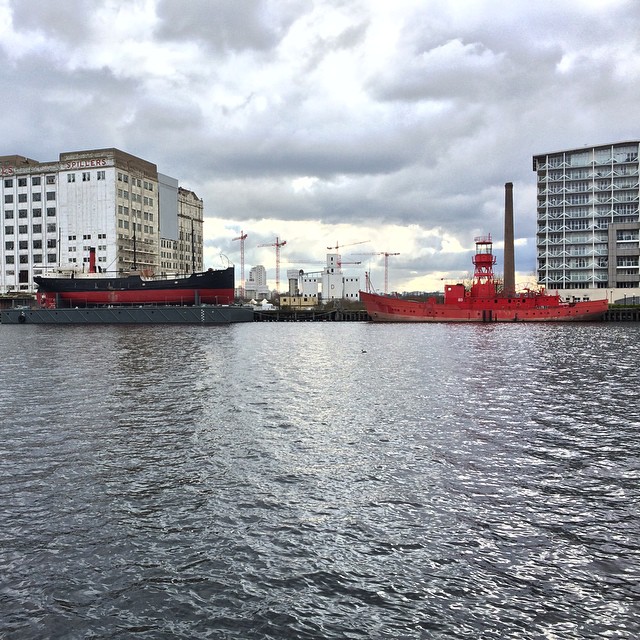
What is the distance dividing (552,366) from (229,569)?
27.9 meters

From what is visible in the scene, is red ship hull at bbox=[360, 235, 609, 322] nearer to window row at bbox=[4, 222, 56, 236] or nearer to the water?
the water

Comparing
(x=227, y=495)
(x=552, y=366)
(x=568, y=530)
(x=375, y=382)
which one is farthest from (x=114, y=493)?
(x=552, y=366)

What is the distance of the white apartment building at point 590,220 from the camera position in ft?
402

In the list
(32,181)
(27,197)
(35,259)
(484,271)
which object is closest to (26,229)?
(27,197)

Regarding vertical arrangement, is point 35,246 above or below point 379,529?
above

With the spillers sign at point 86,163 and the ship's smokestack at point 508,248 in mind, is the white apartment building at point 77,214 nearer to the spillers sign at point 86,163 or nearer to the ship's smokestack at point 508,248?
the spillers sign at point 86,163

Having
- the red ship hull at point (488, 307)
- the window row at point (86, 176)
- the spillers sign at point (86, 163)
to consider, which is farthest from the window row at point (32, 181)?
the red ship hull at point (488, 307)

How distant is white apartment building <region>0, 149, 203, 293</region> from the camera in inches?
4833

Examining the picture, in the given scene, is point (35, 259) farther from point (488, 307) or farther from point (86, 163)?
point (488, 307)

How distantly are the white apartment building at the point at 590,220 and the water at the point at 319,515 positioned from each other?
376 ft

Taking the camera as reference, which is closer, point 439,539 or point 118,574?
point 118,574

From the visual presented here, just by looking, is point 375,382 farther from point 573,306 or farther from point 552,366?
point 573,306

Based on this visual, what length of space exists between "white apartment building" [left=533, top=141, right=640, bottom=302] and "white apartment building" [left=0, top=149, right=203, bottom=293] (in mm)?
86218

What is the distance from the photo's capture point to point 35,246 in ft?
422
